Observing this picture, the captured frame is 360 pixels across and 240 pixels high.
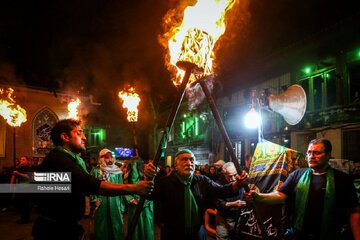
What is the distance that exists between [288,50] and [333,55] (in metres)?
2.60

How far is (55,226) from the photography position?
308 cm

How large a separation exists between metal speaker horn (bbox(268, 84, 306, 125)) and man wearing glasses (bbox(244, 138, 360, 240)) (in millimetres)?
3294

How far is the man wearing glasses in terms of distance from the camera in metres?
3.53

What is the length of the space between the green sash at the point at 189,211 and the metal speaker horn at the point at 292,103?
3.84m

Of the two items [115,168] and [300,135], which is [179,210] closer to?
[115,168]

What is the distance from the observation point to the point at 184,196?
13.7ft

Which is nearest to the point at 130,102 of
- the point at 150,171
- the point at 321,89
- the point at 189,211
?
the point at 189,211

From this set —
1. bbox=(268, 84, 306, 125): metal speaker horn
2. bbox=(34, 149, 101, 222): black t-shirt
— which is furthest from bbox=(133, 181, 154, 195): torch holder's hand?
bbox=(268, 84, 306, 125): metal speaker horn

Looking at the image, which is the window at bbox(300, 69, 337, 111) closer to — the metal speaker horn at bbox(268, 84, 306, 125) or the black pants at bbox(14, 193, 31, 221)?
the metal speaker horn at bbox(268, 84, 306, 125)

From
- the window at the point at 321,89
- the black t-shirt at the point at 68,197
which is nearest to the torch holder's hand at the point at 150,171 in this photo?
the black t-shirt at the point at 68,197

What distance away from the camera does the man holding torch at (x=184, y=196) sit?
13.3ft

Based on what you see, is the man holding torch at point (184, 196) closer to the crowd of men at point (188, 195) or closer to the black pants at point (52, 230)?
the crowd of men at point (188, 195)

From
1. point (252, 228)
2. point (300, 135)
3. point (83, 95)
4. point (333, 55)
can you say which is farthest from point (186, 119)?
point (252, 228)

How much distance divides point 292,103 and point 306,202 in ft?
13.4
